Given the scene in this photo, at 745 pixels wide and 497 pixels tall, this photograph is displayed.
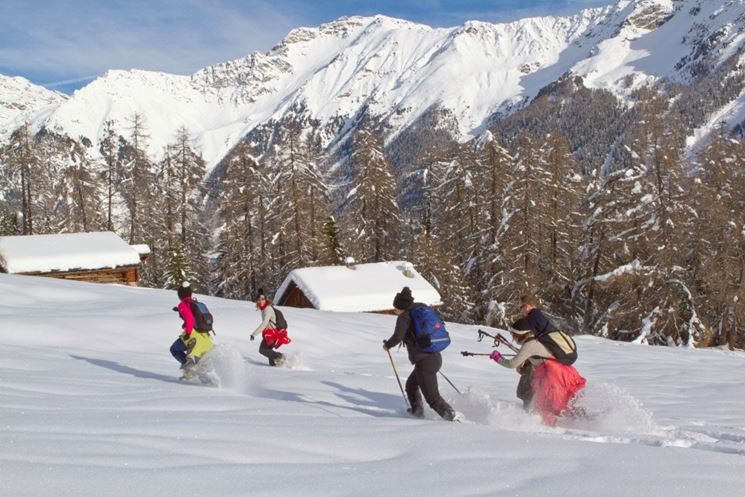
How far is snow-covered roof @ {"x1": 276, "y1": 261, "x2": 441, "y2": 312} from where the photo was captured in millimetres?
27156

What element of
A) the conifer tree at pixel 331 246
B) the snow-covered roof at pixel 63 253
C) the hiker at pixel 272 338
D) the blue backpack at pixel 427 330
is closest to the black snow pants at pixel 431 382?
the blue backpack at pixel 427 330

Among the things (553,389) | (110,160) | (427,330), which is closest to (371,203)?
(110,160)

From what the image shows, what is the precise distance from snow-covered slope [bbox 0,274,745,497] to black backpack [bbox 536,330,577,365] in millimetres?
480

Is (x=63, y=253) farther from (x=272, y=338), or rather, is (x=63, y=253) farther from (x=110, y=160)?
(x=272, y=338)

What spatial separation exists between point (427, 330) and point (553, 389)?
1643 millimetres

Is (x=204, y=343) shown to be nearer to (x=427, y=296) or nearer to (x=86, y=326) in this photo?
(x=86, y=326)

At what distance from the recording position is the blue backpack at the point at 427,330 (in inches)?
283

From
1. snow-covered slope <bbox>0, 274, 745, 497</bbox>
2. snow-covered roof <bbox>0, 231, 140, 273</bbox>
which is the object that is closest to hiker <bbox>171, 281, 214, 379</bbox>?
snow-covered slope <bbox>0, 274, 745, 497</bbox>

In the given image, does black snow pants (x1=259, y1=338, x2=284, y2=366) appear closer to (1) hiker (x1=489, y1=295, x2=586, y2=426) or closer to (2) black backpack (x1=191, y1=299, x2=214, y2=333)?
(2) black backpack (x1=191, y1=299, x2=214, y2=333)

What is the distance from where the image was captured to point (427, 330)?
7.18m

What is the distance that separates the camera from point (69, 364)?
369 inches

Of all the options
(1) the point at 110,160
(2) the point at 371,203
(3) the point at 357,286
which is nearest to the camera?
(3) the point at 357,286

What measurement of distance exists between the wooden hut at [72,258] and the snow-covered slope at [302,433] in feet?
A: 48.8

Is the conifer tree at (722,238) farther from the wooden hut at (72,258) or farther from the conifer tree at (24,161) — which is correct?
the conifer tree at (24,161)
